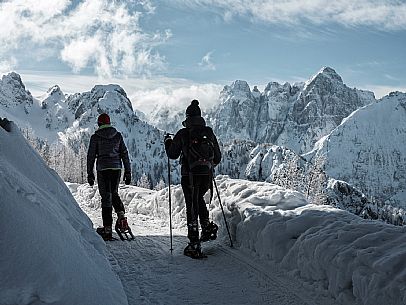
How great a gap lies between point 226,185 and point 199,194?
3218 millimetres

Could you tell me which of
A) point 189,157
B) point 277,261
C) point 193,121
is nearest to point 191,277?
point 277,261

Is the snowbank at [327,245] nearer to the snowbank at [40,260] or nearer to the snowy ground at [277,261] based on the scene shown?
the snowy ground at [277,261]

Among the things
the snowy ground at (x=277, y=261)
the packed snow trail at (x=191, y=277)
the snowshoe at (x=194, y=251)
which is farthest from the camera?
the snowshoe at (x=194, y=251)

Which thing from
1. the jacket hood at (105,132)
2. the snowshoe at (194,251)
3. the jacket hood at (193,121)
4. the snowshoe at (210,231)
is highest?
the jacket hood at (193,121)

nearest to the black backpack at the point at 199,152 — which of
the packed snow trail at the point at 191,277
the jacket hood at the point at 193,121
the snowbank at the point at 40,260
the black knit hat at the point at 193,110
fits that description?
the jacket hood at the point at 193,121

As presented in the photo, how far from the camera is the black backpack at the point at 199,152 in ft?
26.8

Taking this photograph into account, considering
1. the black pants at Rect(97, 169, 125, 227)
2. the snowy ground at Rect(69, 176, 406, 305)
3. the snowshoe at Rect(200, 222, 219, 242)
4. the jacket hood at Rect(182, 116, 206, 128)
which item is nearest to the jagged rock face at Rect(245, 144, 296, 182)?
the black pants at Rect(97, 169, 125, 227)

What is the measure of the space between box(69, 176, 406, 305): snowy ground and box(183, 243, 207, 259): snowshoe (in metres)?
0.14

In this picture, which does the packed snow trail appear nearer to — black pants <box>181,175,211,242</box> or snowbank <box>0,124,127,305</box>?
black pants <box>181,175,211,242</box>

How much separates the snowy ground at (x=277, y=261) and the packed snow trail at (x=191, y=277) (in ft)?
0.04

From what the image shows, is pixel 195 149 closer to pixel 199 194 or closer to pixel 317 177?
pixel 199 194

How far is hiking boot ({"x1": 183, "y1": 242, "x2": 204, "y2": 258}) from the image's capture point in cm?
787

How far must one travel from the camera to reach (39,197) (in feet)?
15.3

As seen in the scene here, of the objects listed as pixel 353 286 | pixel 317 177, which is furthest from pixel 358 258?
pixel 317 177
